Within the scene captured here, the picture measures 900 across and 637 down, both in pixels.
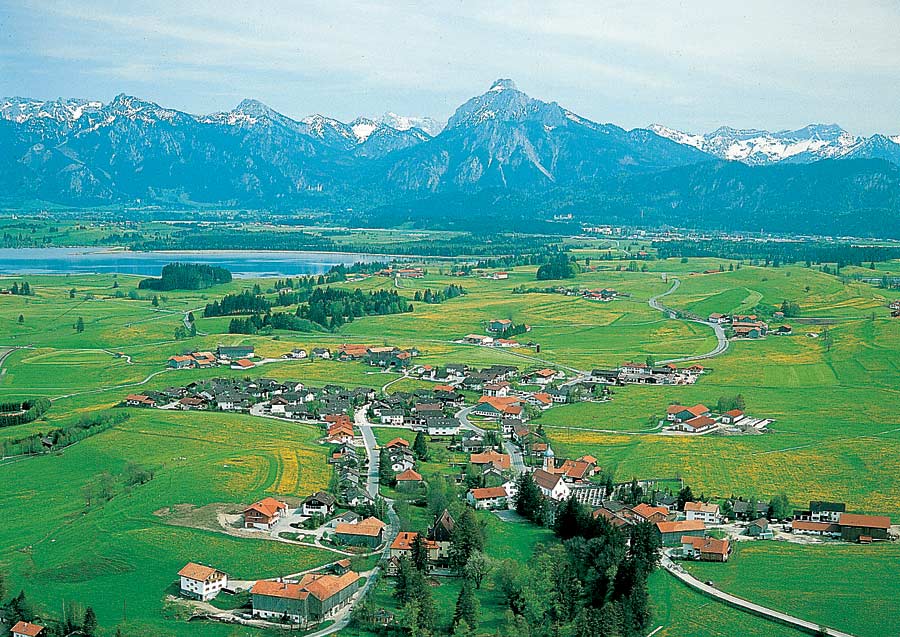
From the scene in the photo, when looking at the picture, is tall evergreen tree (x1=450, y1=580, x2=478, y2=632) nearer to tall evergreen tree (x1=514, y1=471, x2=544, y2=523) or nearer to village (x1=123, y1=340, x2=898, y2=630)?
village (x1=123, y1=340, x2=898, y2=630)

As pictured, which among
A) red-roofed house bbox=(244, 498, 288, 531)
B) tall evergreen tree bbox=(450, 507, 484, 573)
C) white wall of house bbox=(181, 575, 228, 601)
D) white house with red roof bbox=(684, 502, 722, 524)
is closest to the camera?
white wall of house bbox=(181, 575, 228, 601)

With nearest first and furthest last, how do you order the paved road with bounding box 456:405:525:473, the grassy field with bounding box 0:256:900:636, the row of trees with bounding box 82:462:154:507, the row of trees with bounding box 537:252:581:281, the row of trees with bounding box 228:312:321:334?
the grassy field with bounding box 0:256:900:636
the row of trees with bounding box 82:462:154:507
the paved road with bounding box 456:405:525:473
the row of trees with bounding box 228:312:321:334
the row of trees with bounding box 537:252:581:281

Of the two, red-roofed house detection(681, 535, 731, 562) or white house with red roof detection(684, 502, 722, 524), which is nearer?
red-roofed house detection(681, 535, 731, 562)

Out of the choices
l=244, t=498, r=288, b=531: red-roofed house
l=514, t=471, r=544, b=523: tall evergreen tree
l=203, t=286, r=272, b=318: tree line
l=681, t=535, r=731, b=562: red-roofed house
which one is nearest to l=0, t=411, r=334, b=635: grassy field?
l=244, t=498, r=288, b=531: red-roofed house

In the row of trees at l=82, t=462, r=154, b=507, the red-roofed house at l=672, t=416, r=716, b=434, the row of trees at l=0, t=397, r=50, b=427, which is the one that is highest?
the red-roofed house at l=672, t=416, r=716, b=434

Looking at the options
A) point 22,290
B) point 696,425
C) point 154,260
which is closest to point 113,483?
point 696,425

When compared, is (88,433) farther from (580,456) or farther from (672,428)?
(672,428)
